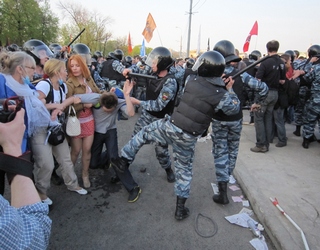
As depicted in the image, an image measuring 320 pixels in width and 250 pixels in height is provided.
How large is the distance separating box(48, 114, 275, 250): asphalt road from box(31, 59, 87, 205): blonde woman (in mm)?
372

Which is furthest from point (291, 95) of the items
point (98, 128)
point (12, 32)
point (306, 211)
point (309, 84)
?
point (12, 32)

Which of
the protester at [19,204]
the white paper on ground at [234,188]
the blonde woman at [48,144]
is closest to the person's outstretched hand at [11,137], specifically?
the protester at [19,204]

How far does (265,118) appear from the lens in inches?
195

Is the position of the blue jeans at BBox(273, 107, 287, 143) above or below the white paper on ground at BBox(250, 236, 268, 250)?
above

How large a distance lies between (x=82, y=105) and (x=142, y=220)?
5.32 ft

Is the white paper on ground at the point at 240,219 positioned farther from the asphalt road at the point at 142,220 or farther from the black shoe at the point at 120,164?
the black shoe at the point at 120,164

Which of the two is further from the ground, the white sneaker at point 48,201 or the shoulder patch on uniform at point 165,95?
the shoulder patch on uniform at point 165,95

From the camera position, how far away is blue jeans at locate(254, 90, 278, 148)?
475cm

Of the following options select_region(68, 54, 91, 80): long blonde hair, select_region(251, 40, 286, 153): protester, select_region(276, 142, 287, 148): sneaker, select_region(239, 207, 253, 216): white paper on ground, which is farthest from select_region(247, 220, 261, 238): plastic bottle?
select_region(276, 142, 287, 148): sneaker

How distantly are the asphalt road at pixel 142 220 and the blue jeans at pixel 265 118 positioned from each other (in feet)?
5.63

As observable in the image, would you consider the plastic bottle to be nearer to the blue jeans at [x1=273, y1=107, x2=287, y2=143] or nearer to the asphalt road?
the asphalt road

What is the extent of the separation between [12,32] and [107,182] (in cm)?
3020

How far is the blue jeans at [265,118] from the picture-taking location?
4.75 m

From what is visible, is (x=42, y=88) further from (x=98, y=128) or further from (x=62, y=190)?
(x=62, y=190)
